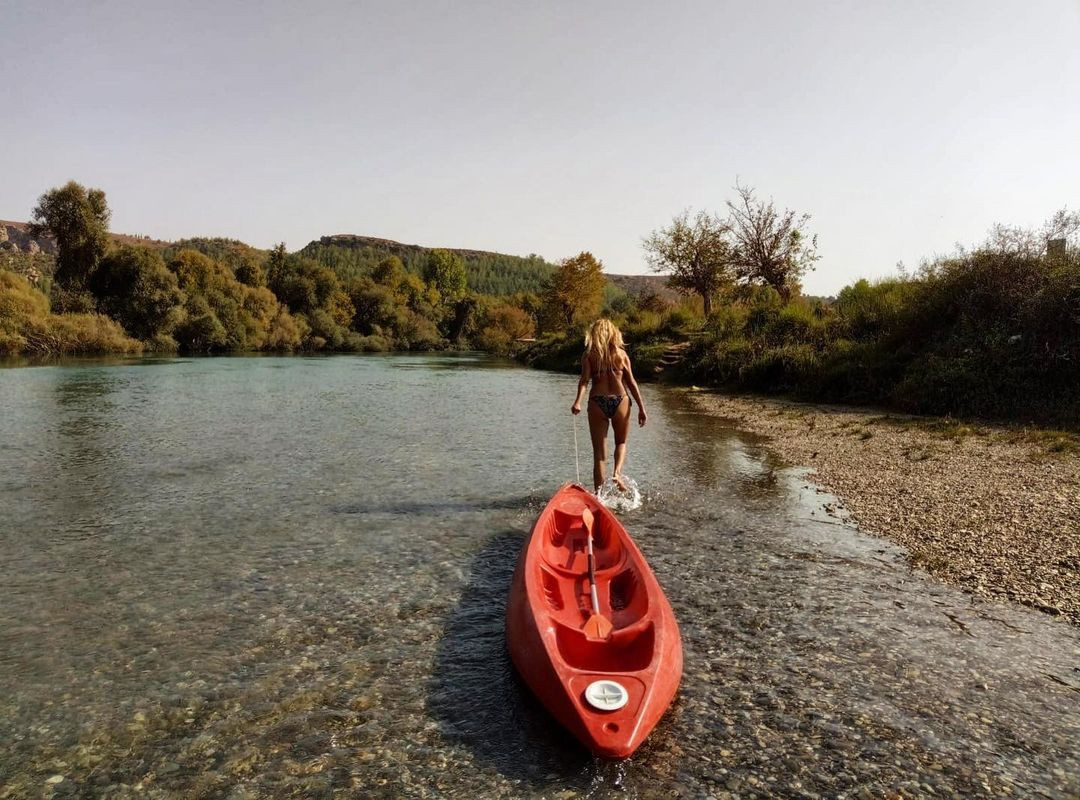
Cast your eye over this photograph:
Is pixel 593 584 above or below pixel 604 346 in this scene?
below

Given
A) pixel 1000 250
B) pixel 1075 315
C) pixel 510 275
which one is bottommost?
pixel 1075 315

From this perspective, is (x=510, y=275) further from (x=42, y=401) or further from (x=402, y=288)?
(x=42, y=401)

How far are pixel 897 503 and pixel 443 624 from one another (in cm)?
635

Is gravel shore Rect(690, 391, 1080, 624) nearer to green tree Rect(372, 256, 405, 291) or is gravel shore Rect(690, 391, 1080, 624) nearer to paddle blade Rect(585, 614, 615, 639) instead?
paddle blade Rect(585, 614, 615, 639)

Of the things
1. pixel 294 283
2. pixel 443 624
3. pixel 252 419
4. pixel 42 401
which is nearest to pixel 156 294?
pixel 294 283

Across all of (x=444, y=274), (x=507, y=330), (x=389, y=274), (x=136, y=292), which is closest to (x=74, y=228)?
(x=136, y=292)

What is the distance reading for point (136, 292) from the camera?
53812mm

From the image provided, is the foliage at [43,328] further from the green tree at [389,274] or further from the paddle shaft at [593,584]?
the paddle shaft at [593,584]

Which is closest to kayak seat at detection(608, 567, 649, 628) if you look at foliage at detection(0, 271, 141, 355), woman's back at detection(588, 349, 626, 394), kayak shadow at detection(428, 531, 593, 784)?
kayak shadow at detection(428, 531, 593, 784)

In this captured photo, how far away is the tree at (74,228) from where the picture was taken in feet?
173

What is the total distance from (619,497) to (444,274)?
105 meters

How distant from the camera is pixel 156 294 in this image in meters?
53.9

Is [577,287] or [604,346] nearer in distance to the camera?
[604,346]

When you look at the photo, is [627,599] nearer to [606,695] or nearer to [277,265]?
[606,695]
